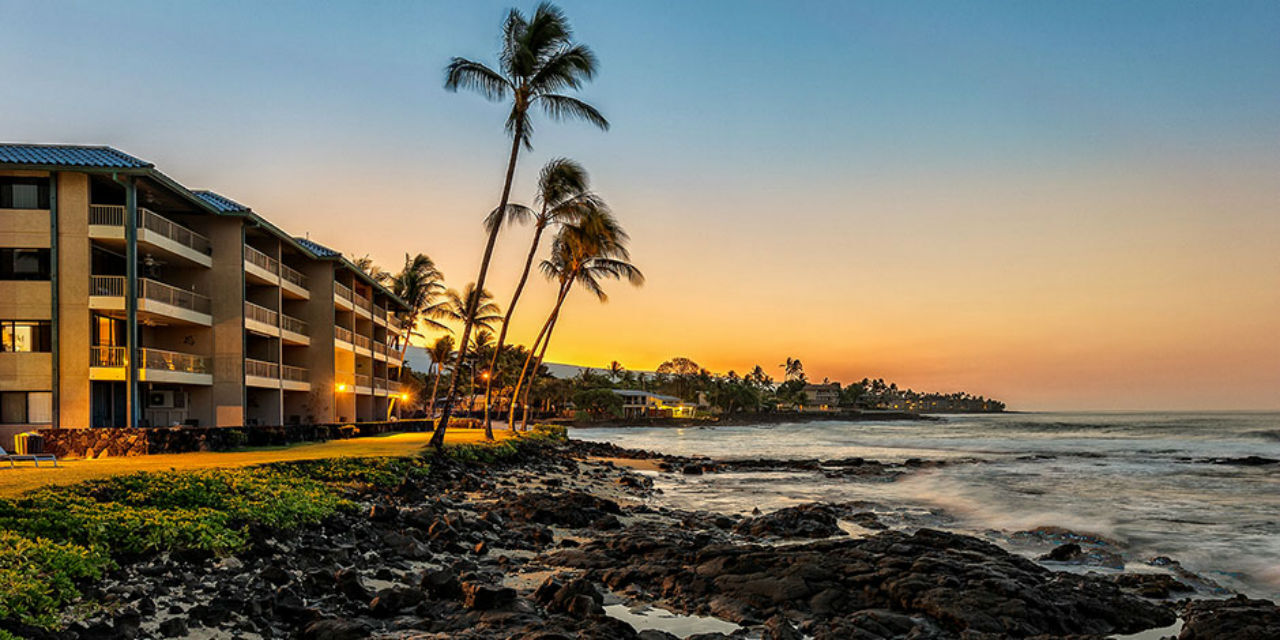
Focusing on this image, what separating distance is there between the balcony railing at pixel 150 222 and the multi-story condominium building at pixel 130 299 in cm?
4

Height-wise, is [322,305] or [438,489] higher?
[322,305]

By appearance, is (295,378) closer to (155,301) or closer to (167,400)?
(167,400)

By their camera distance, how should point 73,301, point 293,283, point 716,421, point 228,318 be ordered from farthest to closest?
point 716,421
point 293,283
point 228,318
point 73,301

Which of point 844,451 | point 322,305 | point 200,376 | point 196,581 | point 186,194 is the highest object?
point 186,194

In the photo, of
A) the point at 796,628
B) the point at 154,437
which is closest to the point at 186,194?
the point at 154,437

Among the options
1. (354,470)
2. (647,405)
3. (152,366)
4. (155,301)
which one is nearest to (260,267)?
(155,301)

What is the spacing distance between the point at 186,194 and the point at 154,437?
9.47 meters

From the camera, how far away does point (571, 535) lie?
13188 millimetres

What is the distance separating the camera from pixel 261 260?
3091 cm

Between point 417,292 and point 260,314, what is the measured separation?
2428cm

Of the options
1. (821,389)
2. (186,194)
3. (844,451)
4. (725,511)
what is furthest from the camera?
(821,389)

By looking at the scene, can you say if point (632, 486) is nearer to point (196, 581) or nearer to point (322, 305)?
point (196, 581)

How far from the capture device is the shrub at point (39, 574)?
558 centimetres

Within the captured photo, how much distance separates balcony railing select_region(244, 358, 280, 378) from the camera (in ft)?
96.4
